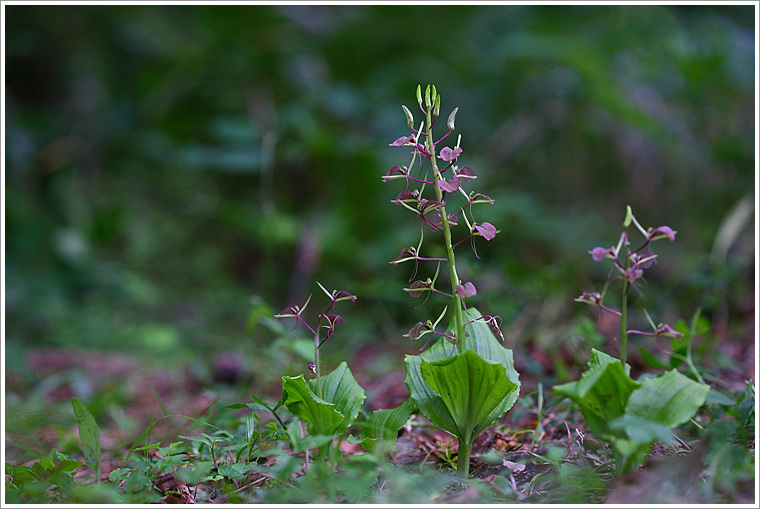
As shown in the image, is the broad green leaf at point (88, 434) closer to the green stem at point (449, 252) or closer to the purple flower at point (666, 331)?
the green stem at point (449, 252)

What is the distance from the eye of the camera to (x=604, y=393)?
34.5 inches

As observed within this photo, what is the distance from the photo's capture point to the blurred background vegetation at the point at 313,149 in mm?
3252

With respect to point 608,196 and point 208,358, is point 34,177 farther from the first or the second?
point 608,196

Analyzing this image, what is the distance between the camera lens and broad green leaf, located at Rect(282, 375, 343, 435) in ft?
3.02

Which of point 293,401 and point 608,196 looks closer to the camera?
point 293,401

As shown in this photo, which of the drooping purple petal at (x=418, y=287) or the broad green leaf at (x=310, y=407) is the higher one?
the drooping purple petal at (x=418, y=287)

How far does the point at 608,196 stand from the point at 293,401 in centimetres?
348

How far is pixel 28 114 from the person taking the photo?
14.1 feet

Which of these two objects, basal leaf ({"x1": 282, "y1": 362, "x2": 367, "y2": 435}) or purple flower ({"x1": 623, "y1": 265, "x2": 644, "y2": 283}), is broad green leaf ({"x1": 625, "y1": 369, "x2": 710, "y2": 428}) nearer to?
purple flower ({"x1": 623, "y1": 265, "x2": 644, "y2": 283})

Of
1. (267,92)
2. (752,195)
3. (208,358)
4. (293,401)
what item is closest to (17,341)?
(208,358)

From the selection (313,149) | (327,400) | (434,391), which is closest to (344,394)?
(327,400)

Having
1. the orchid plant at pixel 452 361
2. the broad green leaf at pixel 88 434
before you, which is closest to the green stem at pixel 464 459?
the orchid plant at pixel 452 361

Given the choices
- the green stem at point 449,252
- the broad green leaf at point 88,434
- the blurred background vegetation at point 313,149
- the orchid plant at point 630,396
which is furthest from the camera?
the blurred background vegetation at point 313,149

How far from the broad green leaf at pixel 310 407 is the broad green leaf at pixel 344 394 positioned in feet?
0.10
